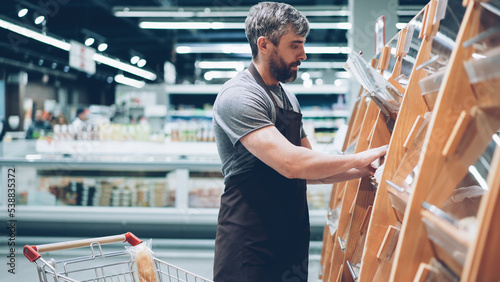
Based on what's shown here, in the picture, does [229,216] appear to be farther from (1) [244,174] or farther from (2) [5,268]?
(2) [5,268]

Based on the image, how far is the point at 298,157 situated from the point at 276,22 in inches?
21.3

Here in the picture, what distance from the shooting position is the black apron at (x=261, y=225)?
169 centimetres

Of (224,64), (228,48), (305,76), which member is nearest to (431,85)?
(228,48)

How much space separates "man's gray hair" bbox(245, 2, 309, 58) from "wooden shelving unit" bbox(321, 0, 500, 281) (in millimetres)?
344

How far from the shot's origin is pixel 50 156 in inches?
188

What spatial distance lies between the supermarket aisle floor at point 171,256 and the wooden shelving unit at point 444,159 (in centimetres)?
258

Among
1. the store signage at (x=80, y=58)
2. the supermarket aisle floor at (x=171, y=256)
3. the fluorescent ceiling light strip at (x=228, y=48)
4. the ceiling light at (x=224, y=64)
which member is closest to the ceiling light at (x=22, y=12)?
the store signage at (x=80, y=58)

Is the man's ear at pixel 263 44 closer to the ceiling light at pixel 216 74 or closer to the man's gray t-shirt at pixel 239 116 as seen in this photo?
the man's gray t-shirt at pixel 239 116

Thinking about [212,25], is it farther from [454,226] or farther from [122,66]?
[454,226]

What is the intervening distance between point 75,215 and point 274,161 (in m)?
3.68

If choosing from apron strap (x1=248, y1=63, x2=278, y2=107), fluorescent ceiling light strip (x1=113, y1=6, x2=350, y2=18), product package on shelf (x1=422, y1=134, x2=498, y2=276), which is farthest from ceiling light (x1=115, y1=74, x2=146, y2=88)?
product package on shelf (x1=422, y1=134, x2=498, y2=276)

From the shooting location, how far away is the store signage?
6.12m

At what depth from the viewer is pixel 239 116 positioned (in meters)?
1.60

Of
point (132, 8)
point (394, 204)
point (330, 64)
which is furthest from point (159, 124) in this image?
point (330, 64)
